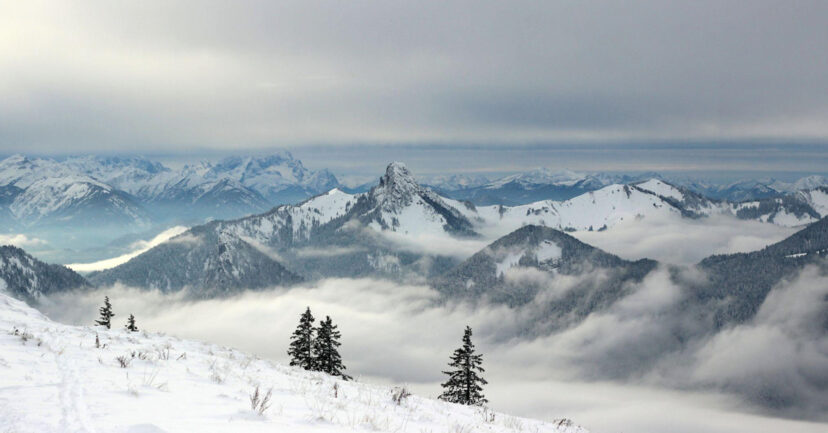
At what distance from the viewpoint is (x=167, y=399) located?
7.04 meters

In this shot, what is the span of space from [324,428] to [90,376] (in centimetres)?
529

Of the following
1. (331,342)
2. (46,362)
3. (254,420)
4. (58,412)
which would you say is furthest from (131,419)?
(331,342)

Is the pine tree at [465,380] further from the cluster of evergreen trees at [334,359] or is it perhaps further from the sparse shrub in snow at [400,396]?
the sparse shrub in snow at [400,396]

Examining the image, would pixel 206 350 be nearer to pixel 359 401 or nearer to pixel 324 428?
pixel 359 401

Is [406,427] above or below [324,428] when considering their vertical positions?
below

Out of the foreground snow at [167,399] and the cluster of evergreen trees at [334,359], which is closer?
the foreground snow at [167,399]

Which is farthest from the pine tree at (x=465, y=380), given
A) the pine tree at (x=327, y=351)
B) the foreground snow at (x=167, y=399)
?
the foreground snow at (x=167, y=399)

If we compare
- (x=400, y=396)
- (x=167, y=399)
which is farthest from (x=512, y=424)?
(x=167, y=399)

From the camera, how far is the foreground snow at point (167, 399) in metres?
5.63

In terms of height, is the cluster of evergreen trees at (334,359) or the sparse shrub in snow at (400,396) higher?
the sparse shrub in snow at (400,396)

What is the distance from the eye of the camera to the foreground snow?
563 cm

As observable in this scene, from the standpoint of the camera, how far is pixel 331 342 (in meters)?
39.8

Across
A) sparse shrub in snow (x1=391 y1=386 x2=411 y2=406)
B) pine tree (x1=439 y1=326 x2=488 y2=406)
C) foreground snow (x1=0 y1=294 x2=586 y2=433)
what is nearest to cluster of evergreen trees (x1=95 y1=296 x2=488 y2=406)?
pine tree (x1=439 y1=326 x2=488 y2=406)

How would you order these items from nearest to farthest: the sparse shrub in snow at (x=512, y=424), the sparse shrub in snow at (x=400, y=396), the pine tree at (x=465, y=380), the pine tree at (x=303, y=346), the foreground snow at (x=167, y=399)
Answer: the foreground snow at (x=167, y=399) → the sparse shrub in snow at (x=400, y=396) → the sparse shrub in snow at (x=512, y=424) → the pine tree at (x=465, y=380) → the pine tree at (x=303, y=346)
